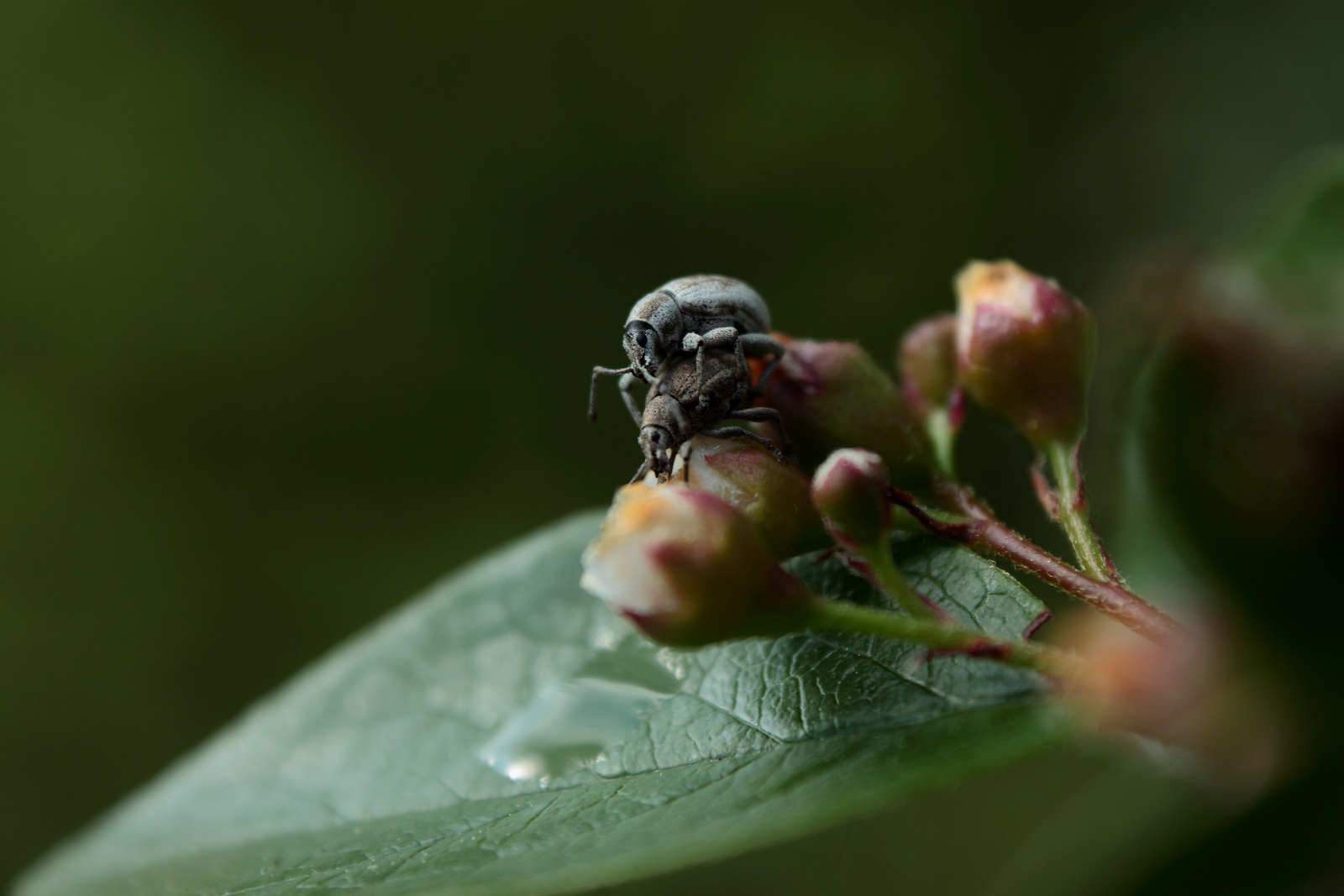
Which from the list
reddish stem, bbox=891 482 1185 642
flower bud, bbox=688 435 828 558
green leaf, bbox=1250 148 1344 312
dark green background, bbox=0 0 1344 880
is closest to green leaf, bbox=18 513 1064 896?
reddish stem, bbox=891 482 1185 642

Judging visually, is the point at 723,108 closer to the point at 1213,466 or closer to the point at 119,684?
the point at 119,684

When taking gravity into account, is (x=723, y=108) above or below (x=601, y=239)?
above

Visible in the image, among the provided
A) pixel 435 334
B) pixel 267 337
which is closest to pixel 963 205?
pixel 435 334

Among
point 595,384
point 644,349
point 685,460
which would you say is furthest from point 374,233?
point 685,460

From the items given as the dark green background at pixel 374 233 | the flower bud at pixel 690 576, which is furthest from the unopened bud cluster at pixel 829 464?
the dark green background at pixel 374 233

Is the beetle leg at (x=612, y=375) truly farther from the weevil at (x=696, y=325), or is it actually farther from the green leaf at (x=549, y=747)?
the green leaf at (x=549, y=747)

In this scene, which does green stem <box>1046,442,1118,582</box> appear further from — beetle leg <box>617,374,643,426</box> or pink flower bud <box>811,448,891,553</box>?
beetle leg <box>617,374,643,426</box>
